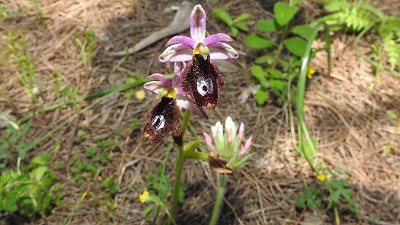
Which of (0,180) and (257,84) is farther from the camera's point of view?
(257,84)

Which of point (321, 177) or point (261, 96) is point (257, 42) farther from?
point (321, 177)

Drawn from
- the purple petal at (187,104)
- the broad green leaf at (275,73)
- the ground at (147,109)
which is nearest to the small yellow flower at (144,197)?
the ground at (147,109)

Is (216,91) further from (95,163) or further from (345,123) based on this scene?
(345,123)

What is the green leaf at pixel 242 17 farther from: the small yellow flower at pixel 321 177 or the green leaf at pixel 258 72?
the small yellow flower at pixel 321 177

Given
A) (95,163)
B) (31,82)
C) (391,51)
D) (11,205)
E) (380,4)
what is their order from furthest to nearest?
(380,4) → (391,51) → (31,82) → (95,163) → (11,205)

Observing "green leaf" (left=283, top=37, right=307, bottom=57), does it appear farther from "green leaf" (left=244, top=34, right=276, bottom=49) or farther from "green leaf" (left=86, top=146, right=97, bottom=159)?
"green leaf" (left=86, top=146, right=97, bottom=159)

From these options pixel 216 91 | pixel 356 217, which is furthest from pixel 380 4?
pixel 216 91

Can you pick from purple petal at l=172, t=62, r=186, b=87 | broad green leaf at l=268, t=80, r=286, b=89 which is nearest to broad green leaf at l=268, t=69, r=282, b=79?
broad green leaf at l=268, t=80, r=286, b=89
